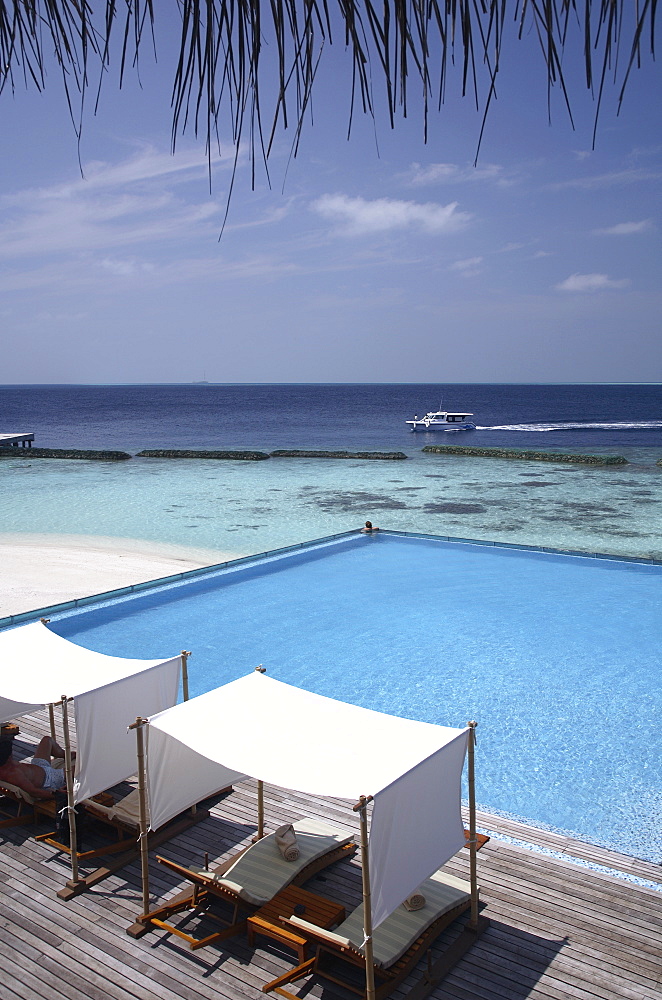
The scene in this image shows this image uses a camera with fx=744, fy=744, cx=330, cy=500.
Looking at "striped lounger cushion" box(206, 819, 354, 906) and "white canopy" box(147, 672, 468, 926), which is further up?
"white canopy" box(147, 672, 468, 926)

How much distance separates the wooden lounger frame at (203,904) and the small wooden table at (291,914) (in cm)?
10

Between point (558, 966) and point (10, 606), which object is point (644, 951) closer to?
point (558, 966)

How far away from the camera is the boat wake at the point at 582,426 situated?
66312 mm

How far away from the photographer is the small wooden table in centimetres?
479

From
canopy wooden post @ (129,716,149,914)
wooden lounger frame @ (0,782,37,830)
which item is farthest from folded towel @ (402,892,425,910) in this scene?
wooden lounger frame @ (0,782,37,830)

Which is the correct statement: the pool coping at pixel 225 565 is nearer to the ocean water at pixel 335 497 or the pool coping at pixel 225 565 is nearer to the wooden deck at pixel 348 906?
the ocean water at pixel 335 497

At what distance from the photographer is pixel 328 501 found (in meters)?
26.7

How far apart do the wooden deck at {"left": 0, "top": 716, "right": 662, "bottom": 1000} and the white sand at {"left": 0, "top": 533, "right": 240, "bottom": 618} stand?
8730mm

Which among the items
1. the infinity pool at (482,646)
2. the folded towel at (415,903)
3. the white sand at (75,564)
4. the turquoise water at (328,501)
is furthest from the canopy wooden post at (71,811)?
the turquoise water at (328,501)

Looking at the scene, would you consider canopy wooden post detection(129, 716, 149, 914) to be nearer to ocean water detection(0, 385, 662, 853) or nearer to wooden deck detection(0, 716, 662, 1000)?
wooden deck detection(0, 716, 662, 1000)

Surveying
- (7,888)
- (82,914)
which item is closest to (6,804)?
(7,888)

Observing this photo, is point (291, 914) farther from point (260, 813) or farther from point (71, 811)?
point (71, 811)

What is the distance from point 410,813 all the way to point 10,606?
37.4 ft

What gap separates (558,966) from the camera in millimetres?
4766
